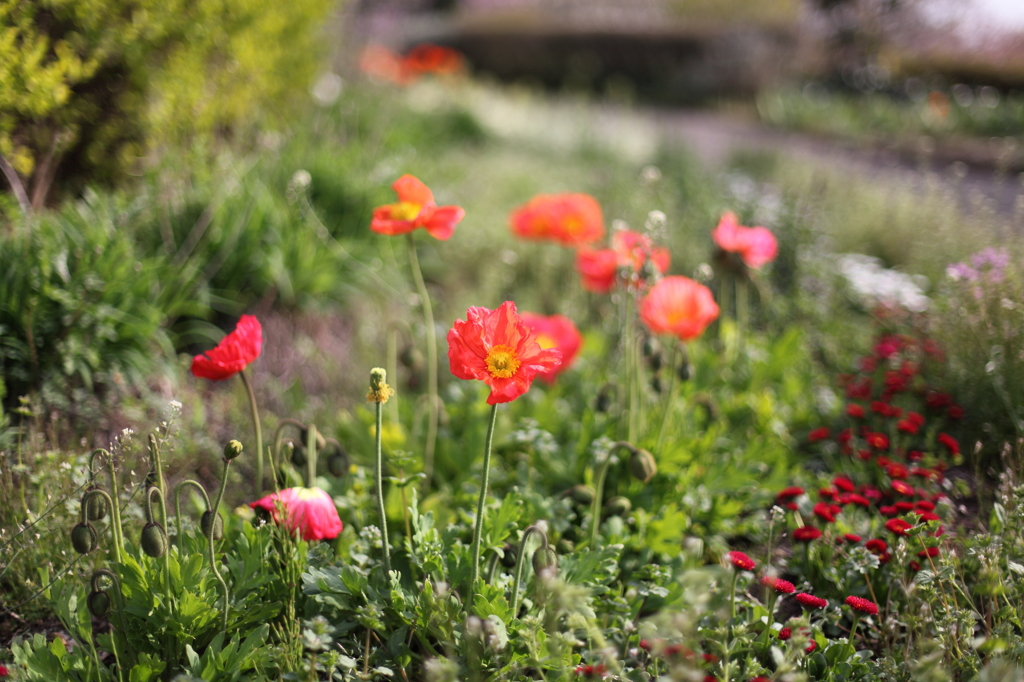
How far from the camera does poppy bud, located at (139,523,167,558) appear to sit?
137 centimetres

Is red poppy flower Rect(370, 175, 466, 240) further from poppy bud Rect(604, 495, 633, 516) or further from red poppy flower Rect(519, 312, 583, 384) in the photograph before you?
poppy bud Rect(604, 495, 633, 516)

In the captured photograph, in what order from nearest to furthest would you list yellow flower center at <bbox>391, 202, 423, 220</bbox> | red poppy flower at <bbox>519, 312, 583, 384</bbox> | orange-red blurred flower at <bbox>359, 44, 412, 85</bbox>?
yellow flower center at <bbox>391, 202, 423, 220</bbox>, red poppy flower at <bbox>519, 312, 583, 384</bbox>, orange-red blurred flower at <bbox>359, 44, 412, 85</bbox>

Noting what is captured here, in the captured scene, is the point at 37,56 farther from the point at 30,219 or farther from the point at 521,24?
the point at 521,24

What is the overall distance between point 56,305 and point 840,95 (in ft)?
44.5

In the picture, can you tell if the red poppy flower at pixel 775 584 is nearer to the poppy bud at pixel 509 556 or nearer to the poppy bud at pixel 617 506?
the poppy bud at pixel 617 506

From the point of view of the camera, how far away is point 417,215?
185cm

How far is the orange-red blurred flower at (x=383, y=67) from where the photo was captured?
8703 millimetres

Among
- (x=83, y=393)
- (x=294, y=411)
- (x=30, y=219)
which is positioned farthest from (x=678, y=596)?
(x=30, y=219)

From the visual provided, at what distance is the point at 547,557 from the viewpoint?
58.5 inches

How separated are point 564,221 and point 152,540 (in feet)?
6.33

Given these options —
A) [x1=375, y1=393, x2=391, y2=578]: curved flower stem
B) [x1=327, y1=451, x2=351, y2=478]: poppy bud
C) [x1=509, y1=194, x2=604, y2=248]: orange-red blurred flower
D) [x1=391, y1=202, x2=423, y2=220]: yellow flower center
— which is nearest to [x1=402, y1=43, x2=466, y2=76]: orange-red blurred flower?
[x1=509, y1=194, x2=604, y2=248]: orange-red blurred flower

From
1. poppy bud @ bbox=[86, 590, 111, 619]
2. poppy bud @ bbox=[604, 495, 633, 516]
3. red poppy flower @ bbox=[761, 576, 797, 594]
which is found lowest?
poppy bud @ bbox=[604, 495, 633, 516]

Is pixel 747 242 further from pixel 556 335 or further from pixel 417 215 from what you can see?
pixel 417 215

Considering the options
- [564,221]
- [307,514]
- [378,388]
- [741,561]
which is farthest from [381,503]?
[564,221]
